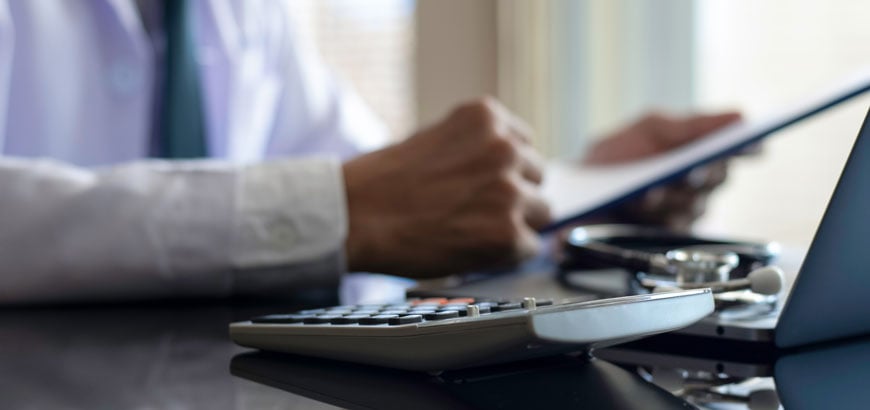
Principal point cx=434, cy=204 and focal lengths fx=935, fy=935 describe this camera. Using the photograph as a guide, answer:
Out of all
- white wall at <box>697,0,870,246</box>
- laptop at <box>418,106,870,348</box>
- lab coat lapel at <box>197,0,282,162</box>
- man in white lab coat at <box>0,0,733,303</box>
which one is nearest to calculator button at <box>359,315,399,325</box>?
laptop at <box>418,106,870,348</box>

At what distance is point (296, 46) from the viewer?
1.14 metres

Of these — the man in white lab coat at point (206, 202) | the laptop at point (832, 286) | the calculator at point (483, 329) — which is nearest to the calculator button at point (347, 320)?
the calculator at point (483, 329)

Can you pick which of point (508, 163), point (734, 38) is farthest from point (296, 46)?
point (734, 38)

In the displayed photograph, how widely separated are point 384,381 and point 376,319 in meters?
0.02

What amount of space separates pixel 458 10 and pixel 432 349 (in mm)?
2030

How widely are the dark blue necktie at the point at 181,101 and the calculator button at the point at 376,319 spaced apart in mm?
584

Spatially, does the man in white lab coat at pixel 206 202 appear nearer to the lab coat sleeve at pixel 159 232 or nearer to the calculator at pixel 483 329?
the lab coat sleeve at pixel 159 232

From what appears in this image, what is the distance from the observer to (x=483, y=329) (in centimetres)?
26

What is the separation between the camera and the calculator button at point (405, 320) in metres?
0.29

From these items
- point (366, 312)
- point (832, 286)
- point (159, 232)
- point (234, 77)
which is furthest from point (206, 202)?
point (234, 77)

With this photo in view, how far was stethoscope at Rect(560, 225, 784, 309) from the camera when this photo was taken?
0.35 m

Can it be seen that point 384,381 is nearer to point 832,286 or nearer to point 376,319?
point 376,319

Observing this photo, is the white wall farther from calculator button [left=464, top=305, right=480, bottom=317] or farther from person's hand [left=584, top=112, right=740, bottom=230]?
calculator button [left=464, top=305, right=480, bottom=317]

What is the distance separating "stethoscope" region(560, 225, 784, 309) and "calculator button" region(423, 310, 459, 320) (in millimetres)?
110
